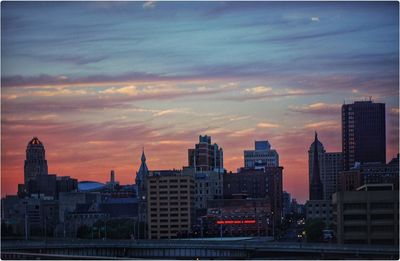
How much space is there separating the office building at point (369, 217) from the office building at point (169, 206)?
258 ft

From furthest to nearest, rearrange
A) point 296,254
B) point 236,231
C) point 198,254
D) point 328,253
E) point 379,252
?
point 236,231 → point 198,254 → point 296,254 → point 328,253 → point 379,252

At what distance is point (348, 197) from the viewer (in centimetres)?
10150

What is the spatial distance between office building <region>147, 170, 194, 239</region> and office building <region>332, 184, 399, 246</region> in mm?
78526

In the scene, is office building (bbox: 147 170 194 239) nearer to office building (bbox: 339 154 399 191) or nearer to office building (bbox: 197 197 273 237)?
office building (bbox: 197 197 273 237)

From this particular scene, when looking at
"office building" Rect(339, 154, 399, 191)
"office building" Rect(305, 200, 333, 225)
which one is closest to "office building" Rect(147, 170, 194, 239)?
"office building" Rect(305, 200, 333, 225)

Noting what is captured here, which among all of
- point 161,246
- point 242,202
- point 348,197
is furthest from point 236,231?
point 348,197

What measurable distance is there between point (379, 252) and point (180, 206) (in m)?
98.4

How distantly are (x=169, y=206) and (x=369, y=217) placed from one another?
90.2 metres

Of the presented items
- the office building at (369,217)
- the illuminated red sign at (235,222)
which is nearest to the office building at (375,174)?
the illuminated red sign at (235,222)

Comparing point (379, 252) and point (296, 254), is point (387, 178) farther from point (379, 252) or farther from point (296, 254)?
point (379, 252)

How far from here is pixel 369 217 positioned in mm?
99188

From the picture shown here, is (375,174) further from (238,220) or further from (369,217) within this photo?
(369,217)

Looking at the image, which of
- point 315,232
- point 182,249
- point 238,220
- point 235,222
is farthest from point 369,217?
point 238,220

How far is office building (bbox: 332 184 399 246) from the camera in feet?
323
